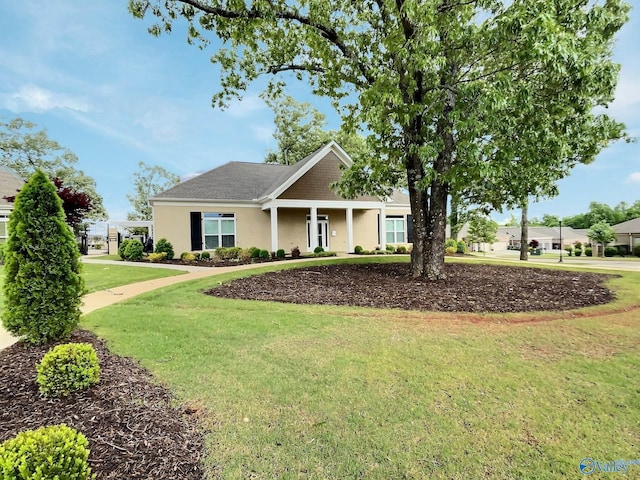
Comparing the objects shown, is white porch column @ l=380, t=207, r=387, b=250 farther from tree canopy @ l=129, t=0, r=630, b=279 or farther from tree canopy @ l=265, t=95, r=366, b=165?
tree canopy @ l=265, t=95, r=366, b=165

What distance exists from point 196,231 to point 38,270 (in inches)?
564

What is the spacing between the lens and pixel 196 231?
18.0m

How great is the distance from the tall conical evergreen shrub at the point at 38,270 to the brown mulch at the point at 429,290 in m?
4.15

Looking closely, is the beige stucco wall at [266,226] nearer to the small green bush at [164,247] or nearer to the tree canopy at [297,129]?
the small green bush at [164,247]

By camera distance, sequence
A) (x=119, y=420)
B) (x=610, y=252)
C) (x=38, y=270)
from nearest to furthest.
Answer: (x=119, y=420), (x=38, y=270), (x=610, y=252)

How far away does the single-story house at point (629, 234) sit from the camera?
118ft

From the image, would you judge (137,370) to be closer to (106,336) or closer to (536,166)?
(106,336)

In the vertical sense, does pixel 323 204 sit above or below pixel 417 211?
above

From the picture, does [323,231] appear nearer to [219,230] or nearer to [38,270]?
[219,230]

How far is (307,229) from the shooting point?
20297 mm

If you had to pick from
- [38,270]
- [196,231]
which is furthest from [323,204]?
[38,270]

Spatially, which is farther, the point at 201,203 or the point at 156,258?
the point at 201,203

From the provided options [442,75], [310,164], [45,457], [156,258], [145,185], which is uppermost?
[145,185]

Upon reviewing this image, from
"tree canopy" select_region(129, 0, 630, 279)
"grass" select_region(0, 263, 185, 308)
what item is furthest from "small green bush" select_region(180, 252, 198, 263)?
"tree canopy" select_region(129, 0, 630, 279)
